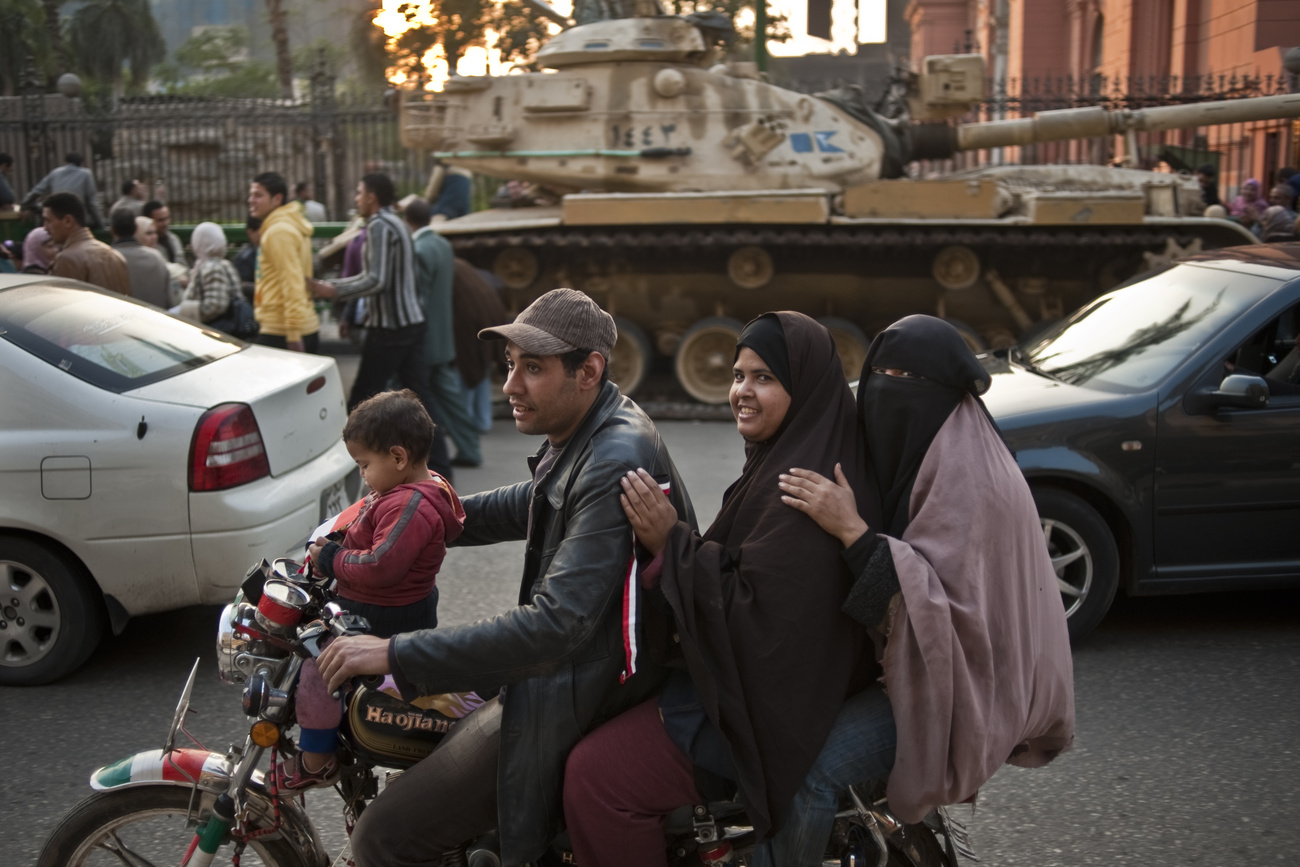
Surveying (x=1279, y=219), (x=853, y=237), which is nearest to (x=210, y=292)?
(x=853, y=237)

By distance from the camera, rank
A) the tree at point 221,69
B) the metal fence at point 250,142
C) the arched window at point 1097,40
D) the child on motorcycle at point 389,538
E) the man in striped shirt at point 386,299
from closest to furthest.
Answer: the child on motorcycle at point 389,538 → the man in striped shirt at point 386,299 → the metal fence at point 250,142 → the arched window at point 1097,40 → the tree at point 221,69

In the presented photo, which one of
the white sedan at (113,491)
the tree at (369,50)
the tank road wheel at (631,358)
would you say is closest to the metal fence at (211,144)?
the tree at (369,50)

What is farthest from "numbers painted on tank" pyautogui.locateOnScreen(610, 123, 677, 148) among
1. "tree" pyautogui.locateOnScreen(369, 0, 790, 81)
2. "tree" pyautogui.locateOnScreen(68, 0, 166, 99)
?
"tree" pyautogui.locateOnScreen(68, 0, 166, 99)

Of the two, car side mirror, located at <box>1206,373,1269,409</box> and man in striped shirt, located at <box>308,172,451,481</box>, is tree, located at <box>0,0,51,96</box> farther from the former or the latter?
car side mirror, located at <box>1206,373,1269,409</box>

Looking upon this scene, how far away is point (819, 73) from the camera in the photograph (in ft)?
192

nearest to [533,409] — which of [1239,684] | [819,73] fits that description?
[1239,684]

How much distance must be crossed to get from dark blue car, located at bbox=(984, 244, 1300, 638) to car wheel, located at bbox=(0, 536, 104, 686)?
3722 millimetres

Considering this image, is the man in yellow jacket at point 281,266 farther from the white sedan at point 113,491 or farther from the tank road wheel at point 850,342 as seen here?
the tank road wheel at point 850,342

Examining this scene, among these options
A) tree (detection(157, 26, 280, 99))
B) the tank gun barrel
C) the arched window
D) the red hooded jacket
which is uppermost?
tree (detection(157, 26, 280, 99))

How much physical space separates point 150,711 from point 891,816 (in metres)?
3.15

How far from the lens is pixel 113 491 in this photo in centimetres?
468

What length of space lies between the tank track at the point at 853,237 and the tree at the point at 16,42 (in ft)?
96.9

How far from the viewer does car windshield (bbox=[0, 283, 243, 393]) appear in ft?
15.9

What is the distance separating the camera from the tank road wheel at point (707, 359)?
11.5m
